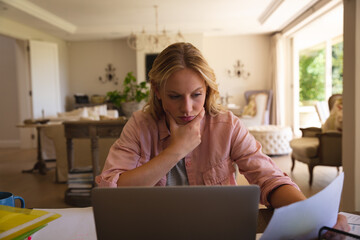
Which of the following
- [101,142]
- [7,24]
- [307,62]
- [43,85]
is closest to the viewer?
[101,142]

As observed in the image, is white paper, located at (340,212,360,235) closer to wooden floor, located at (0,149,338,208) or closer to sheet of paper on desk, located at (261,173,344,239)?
sheet of paper on desk, located at (261,173,344,239)

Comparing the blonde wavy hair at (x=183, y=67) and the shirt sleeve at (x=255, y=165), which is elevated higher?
the blonde wavy hair at (x=183, y=67)

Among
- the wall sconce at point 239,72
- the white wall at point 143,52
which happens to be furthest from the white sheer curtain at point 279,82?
the white wall at point 143,52

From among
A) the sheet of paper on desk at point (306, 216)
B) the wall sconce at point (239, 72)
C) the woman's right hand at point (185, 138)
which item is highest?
the wall sconce at point (239, 72)

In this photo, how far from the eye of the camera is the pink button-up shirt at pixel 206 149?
1.06 meters

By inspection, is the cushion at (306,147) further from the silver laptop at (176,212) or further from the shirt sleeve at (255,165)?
the silver laptop at (176,212)

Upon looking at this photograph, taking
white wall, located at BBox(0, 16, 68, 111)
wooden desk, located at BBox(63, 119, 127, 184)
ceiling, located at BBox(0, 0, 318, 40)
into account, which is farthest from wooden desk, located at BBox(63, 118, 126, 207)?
white wall, located at BBox(0, 16, 68, 111)

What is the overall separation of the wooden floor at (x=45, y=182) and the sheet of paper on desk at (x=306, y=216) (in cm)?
280

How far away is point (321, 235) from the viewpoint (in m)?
0.57

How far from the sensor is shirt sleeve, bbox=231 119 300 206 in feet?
3.01

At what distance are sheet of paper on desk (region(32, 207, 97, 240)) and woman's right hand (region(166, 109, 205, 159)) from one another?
31 centimetres

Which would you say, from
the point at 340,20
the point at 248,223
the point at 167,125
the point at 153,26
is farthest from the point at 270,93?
the point at 248,223

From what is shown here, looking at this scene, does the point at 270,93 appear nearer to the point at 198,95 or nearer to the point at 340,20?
the point at 340,20

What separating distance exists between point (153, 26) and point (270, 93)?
11.6 feet
